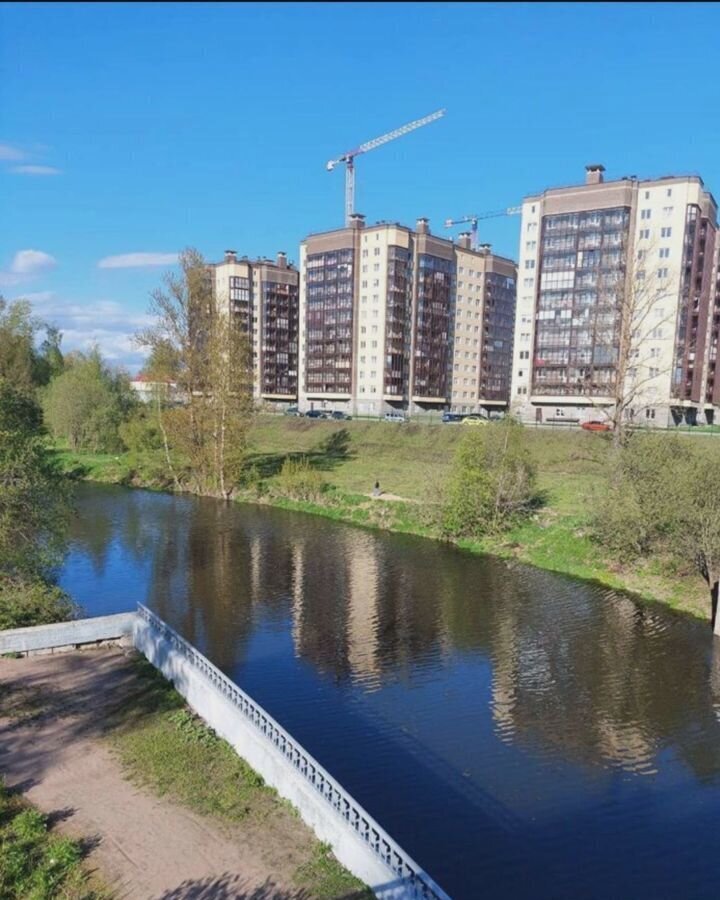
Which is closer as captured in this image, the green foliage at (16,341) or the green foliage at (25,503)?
the green foliage at (25,503)

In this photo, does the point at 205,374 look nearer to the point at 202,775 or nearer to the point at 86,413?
the point at 86,413

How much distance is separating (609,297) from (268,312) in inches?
2602

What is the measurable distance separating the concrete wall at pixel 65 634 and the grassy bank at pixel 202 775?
13.3ft

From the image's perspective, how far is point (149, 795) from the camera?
43.7 ft

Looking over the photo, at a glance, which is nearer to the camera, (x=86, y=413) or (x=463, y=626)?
(x=463, y=626)

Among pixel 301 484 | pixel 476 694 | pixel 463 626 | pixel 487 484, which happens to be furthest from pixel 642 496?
pixel 301 484

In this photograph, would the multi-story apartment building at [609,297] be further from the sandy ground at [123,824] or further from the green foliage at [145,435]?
the sandy ground at [123,824]

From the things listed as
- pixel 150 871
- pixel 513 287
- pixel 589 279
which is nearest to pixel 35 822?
pixel 150 871

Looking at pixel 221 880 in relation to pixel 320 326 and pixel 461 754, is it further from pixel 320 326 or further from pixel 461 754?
pixel 320 326

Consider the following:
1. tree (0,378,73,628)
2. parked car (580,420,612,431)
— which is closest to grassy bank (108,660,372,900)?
tree (0,378,73,628)

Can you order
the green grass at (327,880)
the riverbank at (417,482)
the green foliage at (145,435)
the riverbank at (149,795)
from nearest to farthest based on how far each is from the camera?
1. the green grass at (327,880)
2. the riverbank at (149,795)
3. the riverbank at (417,482)
4. the green foliage at (145,435)

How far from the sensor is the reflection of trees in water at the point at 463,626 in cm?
1920

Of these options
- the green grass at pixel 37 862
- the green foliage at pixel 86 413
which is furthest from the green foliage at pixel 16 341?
the green grass at pixel 37 862

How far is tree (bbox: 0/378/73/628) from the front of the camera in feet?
72.2
